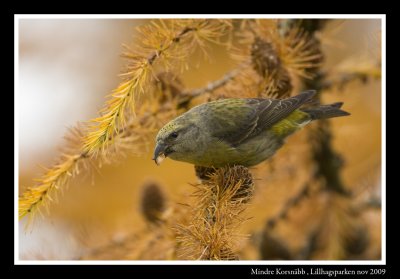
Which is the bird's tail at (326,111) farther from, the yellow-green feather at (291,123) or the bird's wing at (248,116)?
the bird's wing at (248,116)

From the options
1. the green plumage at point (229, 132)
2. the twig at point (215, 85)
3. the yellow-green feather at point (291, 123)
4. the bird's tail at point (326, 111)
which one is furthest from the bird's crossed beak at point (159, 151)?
the bird's tail at point (326, 111)

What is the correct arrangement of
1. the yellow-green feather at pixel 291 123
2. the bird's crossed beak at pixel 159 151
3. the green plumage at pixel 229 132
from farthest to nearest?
the yellow-green feather at pixel 291 123, the green plumage at pixel 229 132, the bird's crossed beak at pixel 159 151

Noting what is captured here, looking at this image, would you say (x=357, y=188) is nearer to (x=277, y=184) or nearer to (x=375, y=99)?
(x=277, y=184)

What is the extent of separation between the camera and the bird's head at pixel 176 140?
259 centimetres

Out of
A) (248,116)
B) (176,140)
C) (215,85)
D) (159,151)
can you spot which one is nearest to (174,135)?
(176,140)

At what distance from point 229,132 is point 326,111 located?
25.5 inches

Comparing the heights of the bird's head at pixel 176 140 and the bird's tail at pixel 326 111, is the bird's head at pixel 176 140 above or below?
below

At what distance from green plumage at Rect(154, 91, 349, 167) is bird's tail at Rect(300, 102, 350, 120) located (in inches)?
1.2

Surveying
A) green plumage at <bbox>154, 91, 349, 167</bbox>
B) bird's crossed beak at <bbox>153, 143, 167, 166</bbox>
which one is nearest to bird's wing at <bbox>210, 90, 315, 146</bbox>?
green plumage at <bbox>154, 91, 349, 167</bbox>

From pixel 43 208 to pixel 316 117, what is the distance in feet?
5.74

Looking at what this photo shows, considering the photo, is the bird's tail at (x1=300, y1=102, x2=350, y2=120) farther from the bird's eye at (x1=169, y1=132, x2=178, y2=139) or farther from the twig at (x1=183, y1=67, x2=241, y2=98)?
the bird's eye at (x1=169, y1=132, x2=178, y2=139)

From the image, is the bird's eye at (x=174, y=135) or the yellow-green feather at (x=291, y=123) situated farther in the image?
the yellow-green feather at (x=291, y=123)

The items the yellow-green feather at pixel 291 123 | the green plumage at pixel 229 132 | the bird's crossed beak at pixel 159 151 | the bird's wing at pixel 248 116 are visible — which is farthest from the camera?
the yellow-green feather at pixel 291 123

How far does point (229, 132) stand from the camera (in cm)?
291
